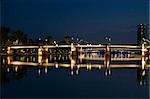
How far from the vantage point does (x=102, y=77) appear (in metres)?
11.0

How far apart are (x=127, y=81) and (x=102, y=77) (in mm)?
770

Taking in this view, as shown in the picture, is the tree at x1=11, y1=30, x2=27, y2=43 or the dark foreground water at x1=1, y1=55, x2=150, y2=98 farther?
the tree at x1=11, y1=30, x2=27, y2=43

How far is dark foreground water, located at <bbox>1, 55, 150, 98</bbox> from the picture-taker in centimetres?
805

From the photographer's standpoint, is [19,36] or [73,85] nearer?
[73,85]

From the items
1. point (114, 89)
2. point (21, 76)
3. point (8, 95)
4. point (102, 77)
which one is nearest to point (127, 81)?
point (102, 77)

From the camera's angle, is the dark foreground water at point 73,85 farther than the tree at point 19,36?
No

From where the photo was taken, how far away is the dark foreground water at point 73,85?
8055mm

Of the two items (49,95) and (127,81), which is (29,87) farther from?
(127,81)

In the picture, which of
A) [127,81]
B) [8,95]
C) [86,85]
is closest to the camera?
[8,95]

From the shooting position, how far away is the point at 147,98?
7.80 m

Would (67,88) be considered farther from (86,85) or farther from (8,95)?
(8,95)

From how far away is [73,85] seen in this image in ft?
30.7

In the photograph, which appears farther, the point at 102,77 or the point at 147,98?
the point at 102,77

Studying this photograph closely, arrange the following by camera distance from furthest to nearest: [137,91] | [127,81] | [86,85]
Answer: [127,81]
[86,85]
[137,91]
